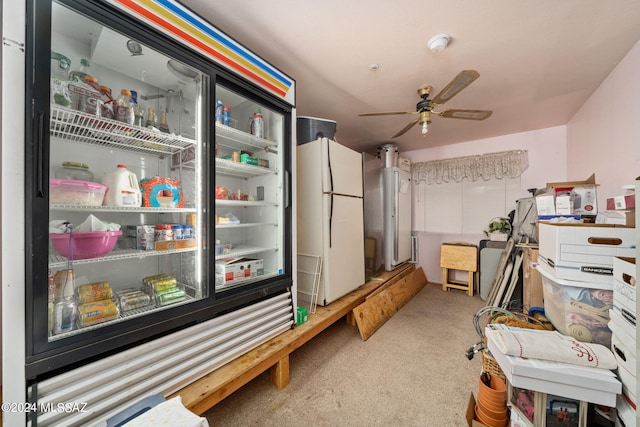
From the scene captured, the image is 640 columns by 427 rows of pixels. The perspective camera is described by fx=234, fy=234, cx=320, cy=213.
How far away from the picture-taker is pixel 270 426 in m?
1.37

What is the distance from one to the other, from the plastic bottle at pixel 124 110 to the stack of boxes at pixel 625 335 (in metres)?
2.41

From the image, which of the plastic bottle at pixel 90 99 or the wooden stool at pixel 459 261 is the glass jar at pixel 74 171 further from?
the wooden stool at pixel 459 261

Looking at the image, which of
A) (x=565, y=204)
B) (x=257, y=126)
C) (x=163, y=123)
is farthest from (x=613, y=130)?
(x=163, y=123)

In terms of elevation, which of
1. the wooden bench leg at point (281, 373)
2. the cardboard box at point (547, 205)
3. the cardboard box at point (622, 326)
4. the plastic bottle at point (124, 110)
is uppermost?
the plastic bottle at point (124, 110)

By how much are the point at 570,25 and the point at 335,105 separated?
1.88 metres

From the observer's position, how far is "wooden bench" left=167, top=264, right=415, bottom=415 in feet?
4.06

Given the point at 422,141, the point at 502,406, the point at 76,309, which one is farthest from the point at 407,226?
the point at 76,309

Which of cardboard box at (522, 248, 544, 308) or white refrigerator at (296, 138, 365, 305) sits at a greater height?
white refrigerator at (296, 138, 365, 305)

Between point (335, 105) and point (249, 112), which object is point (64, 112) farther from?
point (335, 105)

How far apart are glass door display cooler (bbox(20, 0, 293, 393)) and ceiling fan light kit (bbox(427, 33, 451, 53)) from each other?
1.16 metres

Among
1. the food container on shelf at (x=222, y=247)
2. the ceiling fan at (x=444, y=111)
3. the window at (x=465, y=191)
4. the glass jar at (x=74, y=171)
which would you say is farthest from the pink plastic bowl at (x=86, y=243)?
the window at (x=465, y=191)

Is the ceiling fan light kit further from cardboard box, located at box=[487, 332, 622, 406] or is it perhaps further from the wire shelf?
cardboard box, located at box=[487, 332, 622, 406]

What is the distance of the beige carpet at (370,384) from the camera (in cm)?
144

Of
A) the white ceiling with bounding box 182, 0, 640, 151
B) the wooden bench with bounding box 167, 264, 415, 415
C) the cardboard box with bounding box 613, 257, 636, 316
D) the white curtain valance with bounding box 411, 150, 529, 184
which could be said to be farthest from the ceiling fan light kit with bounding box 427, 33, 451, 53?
the white curtain valance with bounding box 411, 150, 529, 184
